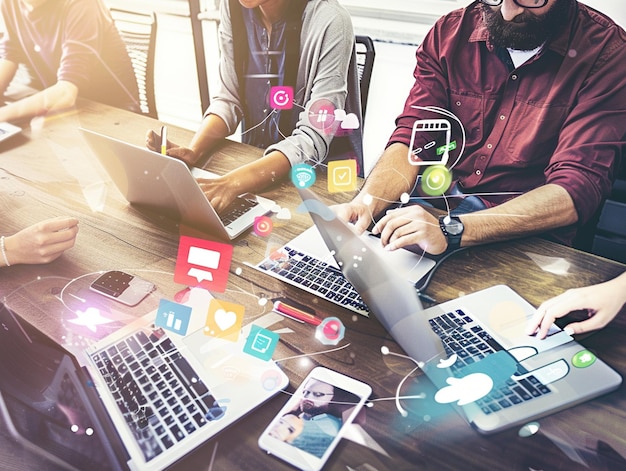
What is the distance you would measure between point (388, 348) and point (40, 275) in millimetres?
677

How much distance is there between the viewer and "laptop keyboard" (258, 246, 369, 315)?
81cm

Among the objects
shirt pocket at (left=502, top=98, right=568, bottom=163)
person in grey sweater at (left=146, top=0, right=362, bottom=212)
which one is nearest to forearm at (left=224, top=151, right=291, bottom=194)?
person in grey sweater at (left=146, top=0, right=362, bottom=212)

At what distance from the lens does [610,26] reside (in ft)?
2.25

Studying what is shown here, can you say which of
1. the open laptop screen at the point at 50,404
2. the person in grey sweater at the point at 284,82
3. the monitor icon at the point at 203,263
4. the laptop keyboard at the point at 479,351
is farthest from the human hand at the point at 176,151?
the laptop keyboard at the point at 479,351

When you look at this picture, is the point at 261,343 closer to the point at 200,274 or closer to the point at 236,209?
the point at 200,274

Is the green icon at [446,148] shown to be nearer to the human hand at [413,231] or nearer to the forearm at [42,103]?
the human hand at [413,231]

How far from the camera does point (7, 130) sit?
49.2 inches

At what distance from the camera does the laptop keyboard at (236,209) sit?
0.98 metres

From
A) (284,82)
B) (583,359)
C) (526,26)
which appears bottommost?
(583,359)

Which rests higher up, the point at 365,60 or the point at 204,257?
the point at 365,60

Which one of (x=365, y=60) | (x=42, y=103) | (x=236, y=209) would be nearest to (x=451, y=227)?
(x=365, y=60)

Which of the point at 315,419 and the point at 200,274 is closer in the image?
the point at 315,419

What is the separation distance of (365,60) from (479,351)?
551mm

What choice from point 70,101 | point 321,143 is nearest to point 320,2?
point 321,143
